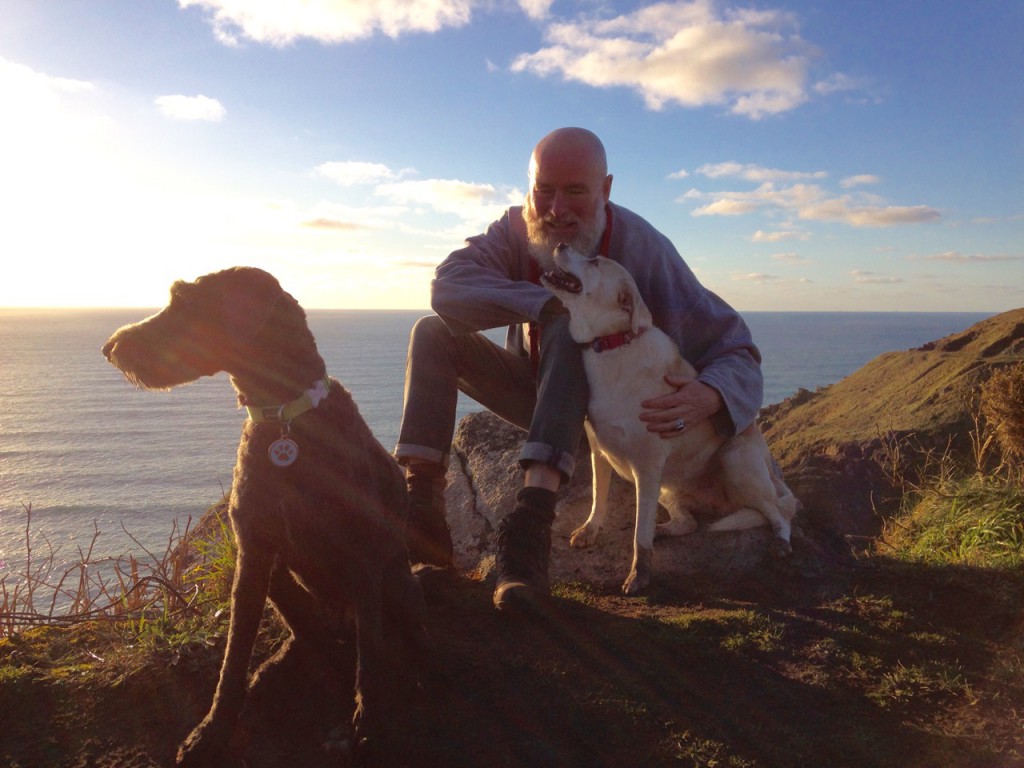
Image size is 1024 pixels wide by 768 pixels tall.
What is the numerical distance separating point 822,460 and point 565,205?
437 cm

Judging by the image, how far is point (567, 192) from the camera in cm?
476

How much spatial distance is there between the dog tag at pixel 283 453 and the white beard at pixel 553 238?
260 cm

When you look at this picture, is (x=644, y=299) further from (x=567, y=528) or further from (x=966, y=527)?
(x=966, y=527)

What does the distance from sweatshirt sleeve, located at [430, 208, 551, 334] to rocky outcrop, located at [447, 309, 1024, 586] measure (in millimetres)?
1700

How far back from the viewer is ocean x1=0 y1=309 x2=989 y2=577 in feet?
58.0

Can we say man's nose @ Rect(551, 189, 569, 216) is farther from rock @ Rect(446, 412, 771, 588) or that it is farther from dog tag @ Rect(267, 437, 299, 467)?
dog tag @ Rect(267, 437, 299, 467)

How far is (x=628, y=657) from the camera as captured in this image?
317cm

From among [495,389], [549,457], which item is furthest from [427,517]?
[495,389]

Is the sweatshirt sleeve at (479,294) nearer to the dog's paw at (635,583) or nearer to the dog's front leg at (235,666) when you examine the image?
the dog's paw at (635,583)

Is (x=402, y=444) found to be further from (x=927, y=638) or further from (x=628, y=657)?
(x=927, y=638)

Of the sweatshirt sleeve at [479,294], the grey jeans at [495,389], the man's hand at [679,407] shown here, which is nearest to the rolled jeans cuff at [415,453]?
the grey jeans at [495,389]

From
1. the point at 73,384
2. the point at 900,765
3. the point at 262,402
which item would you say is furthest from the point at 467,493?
the point at 73,384

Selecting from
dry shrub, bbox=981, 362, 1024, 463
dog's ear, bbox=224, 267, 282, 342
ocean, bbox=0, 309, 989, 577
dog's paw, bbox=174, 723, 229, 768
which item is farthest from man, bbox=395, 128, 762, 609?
dry shrub, bbox=981, 362, 1024, 463

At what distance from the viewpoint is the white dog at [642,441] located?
4.20m
